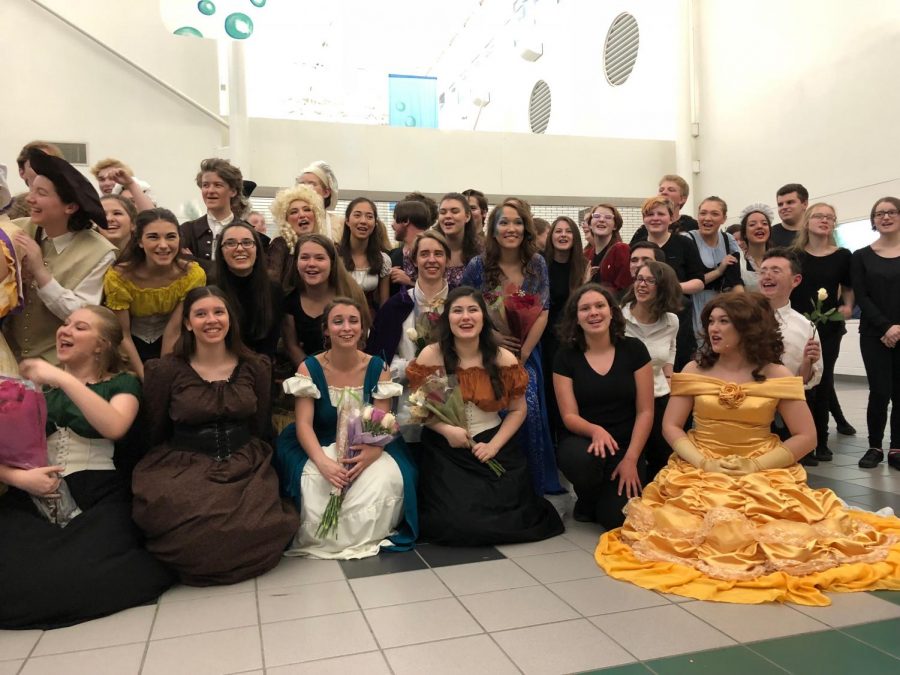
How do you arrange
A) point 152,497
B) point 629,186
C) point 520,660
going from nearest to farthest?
point 520,660, point 152,497, point 629,186

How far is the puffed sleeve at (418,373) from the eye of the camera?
3.39 meters

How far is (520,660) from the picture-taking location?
6.84ft

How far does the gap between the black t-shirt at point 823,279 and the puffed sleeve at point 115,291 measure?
4229 millimetres

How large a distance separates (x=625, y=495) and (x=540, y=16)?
12.6m

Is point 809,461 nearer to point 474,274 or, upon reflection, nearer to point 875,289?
point 875,289

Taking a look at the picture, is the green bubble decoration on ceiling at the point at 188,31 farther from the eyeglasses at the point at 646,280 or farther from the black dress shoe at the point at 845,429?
the black dress shoe at the point at 845,429

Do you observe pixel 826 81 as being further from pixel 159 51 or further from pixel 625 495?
pixel 159 51

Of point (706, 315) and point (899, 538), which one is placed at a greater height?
point (706, 315)

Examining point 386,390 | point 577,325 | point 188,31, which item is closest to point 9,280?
point 386,390

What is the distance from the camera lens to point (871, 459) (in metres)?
4.39

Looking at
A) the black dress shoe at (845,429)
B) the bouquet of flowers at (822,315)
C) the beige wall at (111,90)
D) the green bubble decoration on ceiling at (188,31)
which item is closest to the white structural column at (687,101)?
the black dress shoe at (845,429)

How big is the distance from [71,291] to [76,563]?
1200 millimetres

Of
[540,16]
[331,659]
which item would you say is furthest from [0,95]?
[540,16]

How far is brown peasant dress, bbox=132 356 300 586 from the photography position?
108 inches
